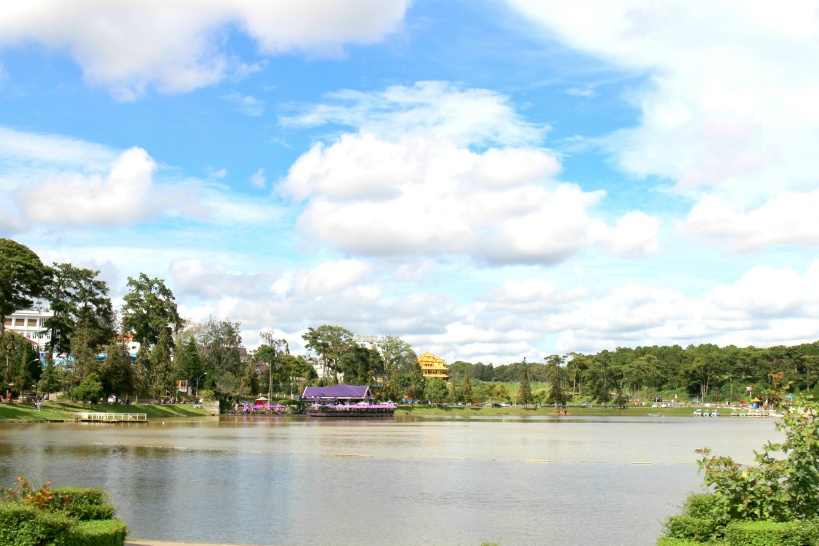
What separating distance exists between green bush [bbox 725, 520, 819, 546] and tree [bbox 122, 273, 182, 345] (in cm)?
10753

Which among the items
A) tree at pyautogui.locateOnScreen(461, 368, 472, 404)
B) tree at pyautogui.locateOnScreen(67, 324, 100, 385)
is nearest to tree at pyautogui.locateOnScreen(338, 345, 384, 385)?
tree at pyautogui.locateOnScreen(461, 368, 472, 404)

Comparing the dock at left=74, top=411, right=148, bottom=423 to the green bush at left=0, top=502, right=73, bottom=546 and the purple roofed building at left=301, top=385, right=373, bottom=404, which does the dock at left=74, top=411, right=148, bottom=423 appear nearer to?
the purple roofed building at left=301, top=385, right=373, bottom=404

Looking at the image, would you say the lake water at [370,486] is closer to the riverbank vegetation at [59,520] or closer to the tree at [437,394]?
the riverbank vegetation at [59,520]

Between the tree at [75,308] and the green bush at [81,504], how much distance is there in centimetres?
9204

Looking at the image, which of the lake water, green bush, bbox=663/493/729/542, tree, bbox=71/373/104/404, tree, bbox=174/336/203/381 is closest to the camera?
green bush, bbox=663/493/729/542

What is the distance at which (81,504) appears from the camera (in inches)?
606

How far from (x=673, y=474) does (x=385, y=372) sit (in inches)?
5469

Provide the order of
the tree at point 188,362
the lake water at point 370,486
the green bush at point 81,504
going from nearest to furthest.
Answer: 1. the green bush at point 81,504
2. the lake water at point 370,486
3. the tree at point 188,362

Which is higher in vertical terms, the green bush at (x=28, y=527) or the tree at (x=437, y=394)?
the green bush at (x=28, y=527)

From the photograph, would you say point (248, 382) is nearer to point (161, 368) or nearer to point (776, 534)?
point (161, 368)

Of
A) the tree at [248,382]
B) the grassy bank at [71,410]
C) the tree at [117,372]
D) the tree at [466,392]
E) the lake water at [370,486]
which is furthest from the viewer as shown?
the tree at [466,392]

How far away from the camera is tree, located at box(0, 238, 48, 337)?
8594 centimetres

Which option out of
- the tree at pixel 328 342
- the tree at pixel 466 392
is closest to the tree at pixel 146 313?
the tree at pixel 328 342

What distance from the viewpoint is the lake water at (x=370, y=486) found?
22.1m
